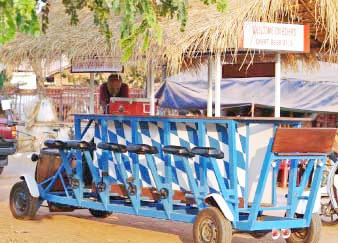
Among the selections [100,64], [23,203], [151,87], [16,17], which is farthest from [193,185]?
[16,17]

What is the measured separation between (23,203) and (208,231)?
10.9 feet

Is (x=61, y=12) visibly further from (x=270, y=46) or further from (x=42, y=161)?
(x=270, y=46)

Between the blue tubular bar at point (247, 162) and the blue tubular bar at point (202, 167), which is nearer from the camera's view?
the blue tubular bar at point (247, 162)

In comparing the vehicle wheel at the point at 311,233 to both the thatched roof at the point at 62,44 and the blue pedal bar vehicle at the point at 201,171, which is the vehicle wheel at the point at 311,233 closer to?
the blue pedal bar vehicle at the point at 201,171

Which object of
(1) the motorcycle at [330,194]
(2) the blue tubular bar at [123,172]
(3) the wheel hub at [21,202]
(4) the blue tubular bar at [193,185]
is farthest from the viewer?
(3) the wheel hub at [21,202]

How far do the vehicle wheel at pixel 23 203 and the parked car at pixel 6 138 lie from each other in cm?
548

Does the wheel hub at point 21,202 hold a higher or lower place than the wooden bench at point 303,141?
lower

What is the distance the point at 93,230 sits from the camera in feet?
32.1

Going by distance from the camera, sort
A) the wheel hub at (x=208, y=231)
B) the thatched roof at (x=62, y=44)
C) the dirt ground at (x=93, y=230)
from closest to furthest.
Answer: the wheel hub at (x=208, y=231), the dirt ground at (x=93, y=230), the thatched roof at (x=62, y=44)

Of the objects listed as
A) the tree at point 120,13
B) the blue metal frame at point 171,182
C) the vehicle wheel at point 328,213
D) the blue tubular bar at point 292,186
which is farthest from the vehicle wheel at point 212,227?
the vehicle wheel at point 328,213

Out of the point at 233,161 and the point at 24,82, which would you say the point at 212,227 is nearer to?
the point at 233,161

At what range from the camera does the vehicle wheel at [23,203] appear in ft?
33.1

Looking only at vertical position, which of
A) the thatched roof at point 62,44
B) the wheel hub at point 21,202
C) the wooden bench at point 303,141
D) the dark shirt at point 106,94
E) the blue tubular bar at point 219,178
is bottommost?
the wheel hub at point 21,202

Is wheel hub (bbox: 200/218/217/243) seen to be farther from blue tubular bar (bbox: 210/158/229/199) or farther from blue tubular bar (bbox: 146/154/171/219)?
blue tubular bar (bbox: 146/154/171/219)
